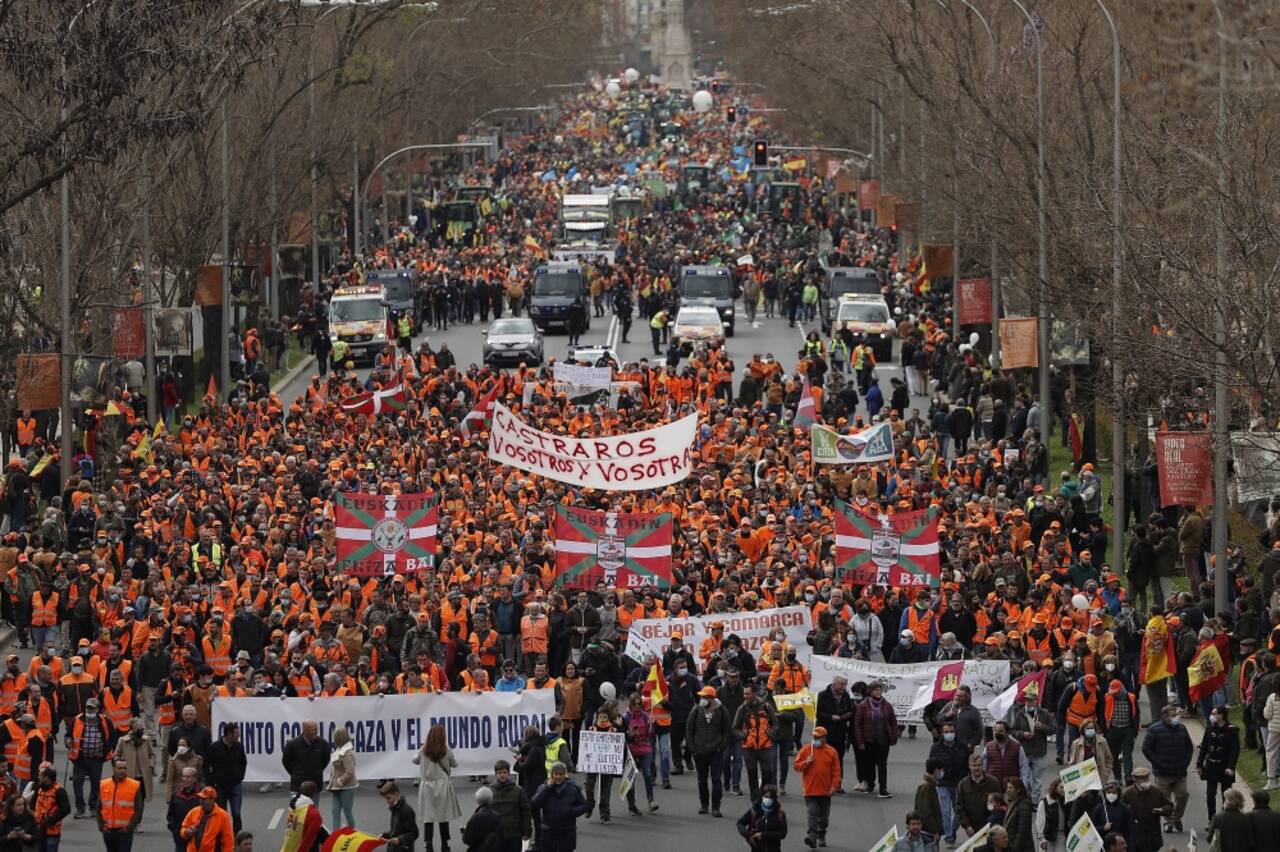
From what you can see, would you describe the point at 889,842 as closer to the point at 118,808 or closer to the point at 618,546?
the point at 118,808

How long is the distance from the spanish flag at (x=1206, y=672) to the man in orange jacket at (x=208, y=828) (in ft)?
29.6

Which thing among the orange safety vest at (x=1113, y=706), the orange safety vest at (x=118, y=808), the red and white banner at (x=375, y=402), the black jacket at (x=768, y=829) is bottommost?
the black jacket at (x=768, y=829)

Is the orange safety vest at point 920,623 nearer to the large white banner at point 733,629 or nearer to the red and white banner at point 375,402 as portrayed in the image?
the large white banner at point 733,629

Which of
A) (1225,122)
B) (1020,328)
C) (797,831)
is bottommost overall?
(797,831)

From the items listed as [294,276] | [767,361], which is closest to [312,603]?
[767,361]

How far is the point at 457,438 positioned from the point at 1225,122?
13.9 meters

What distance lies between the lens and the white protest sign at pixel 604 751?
74.8 ft

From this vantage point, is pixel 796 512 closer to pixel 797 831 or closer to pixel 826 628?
pixel 826 628

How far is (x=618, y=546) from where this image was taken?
95.0 feet

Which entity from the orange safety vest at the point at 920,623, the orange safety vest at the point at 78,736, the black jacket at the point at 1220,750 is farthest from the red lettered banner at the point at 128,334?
the black jacket at the point at 1220,750

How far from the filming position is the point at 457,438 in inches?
1518

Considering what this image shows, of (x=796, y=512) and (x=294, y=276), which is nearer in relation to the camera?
(x=796, y=512)

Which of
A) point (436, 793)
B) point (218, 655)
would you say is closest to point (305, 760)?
point (436, 793)

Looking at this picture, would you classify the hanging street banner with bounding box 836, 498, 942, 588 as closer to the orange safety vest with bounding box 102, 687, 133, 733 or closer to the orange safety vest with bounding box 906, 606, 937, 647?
the orange safety vest with bounding box 906, 606, 937, 647
